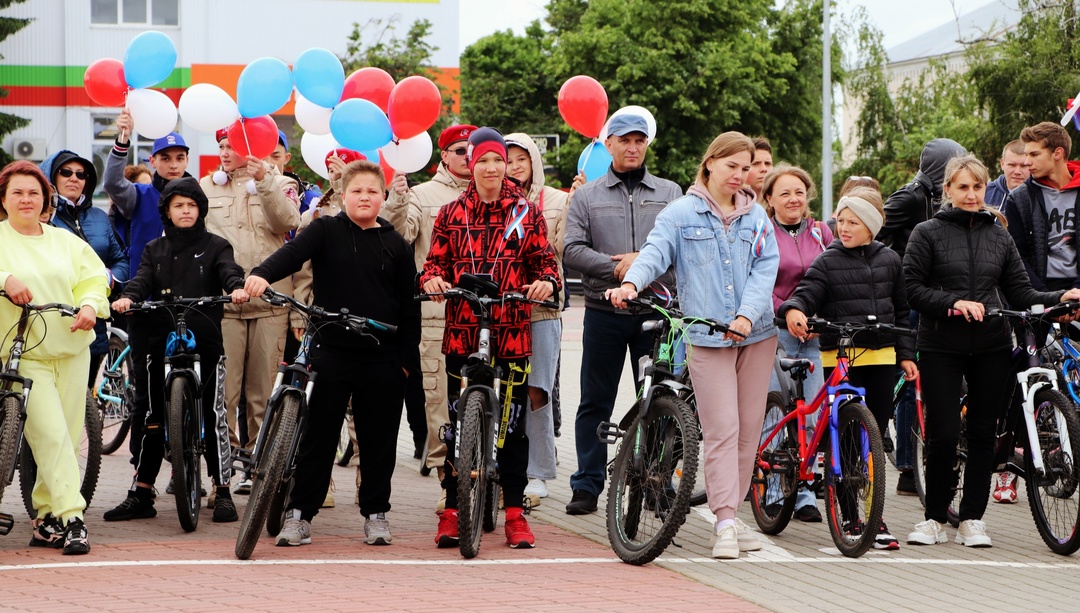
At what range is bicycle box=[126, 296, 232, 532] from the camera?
7750 millimetres

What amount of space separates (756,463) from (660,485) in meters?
1.20

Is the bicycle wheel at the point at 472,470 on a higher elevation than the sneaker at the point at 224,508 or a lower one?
higher

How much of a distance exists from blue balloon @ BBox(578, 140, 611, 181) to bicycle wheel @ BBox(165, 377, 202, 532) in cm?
373

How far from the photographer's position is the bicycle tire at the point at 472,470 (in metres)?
6.98

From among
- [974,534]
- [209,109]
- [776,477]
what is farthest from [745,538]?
[209,109]

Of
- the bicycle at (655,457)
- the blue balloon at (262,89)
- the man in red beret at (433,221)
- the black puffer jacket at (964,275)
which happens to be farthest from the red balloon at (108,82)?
the black puffer jacket at (964,275)

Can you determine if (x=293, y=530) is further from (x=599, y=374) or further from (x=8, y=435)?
(x=599, y=374)

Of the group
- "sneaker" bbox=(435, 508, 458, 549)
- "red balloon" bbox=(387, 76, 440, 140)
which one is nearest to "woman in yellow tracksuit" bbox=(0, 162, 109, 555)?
"sneaker" bbox=(435, 508, 458, 549)

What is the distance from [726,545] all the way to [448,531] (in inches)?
56.4

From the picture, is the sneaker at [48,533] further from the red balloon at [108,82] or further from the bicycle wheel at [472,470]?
the red balloon at [108,82]

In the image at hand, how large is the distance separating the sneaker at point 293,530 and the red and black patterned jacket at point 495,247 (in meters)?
1.16

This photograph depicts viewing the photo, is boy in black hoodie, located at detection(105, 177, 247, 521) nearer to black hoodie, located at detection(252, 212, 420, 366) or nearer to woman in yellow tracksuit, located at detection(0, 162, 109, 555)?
woman in yellow tracksuit, located at detection(0, 162, 109, 555)

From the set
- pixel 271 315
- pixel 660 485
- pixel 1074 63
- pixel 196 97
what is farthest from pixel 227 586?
pixel 1074 63

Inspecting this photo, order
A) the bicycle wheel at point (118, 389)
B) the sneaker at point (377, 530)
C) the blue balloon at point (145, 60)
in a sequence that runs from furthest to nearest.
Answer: the bicycle wheel at point (118, 389)
the blue balloon at point (145, 60)
the sneaker at point (377, 530)
